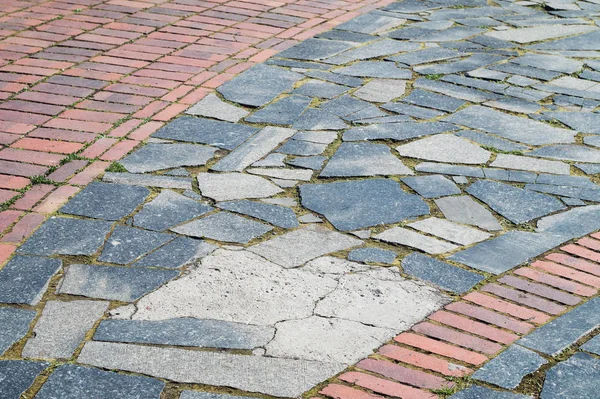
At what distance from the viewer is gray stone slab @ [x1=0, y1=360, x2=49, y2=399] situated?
2625mm

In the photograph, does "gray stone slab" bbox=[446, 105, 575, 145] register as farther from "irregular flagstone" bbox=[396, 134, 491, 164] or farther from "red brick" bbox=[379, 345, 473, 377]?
"red brick" bbox=[379, 345, 473, 377]

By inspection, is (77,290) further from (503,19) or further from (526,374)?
(503,19)

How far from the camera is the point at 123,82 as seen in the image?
5.06 m

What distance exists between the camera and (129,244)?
3.46 meters

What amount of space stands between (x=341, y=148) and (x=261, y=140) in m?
0.41

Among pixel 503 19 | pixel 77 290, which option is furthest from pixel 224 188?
pixel 503 19

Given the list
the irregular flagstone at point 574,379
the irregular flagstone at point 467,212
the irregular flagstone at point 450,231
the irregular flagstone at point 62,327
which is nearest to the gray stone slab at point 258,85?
the irregular flagstone at point 467,212

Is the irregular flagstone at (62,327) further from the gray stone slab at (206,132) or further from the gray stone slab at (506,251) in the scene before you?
the gray stone slab at (206,132)

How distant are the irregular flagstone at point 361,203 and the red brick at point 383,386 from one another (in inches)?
38.9

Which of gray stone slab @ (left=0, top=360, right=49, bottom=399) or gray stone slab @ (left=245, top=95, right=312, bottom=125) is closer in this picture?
gray stone slab @ (left=0, top=360, right=49, bottom=399)

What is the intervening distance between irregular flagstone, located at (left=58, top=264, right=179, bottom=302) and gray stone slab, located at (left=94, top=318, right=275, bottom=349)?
173mm

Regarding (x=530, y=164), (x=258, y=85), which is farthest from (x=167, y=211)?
(x=530, y=164)

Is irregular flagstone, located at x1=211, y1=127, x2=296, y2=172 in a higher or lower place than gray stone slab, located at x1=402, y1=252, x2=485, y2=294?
higher

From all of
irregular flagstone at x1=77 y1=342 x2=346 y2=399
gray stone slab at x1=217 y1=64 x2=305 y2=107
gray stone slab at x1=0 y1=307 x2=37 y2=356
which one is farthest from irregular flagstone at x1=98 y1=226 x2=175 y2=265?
gray stone slab at x1=217 y1=64 x2=305 y2=107
